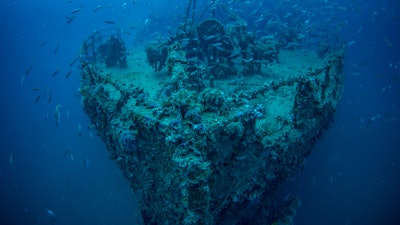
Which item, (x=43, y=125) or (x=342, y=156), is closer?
(x=342, y=156)

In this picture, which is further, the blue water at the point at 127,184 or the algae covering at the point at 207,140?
the blue water at the point at 127,184

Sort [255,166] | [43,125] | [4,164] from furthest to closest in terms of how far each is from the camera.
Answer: [43,125] → [4,164] → [255,166]

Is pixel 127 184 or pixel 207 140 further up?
pixel 207 140

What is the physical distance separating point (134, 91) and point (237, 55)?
5067mm

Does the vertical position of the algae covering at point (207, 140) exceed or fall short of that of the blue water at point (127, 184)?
it exceeds it

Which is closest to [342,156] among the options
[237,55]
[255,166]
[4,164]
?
[237,55]

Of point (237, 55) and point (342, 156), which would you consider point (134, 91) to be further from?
point (342, 156)

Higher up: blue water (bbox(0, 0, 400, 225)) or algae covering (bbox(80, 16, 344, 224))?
algae covering (bbox(80, 16, 344, 224))

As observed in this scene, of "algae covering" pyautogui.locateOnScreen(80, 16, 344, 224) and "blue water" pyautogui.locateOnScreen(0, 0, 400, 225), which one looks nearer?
"algae covering" pyautogui.locateOnScreen(80, 16, 344, 224)

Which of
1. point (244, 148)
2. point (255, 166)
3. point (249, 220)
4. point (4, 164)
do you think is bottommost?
point (4, 164)

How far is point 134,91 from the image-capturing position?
551cm

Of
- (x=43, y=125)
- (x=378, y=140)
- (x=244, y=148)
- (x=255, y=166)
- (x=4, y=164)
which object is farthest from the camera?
(x=43, y=125)

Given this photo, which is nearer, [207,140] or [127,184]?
[207,140]

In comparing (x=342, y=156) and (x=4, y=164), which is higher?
(x=342, y=156)
